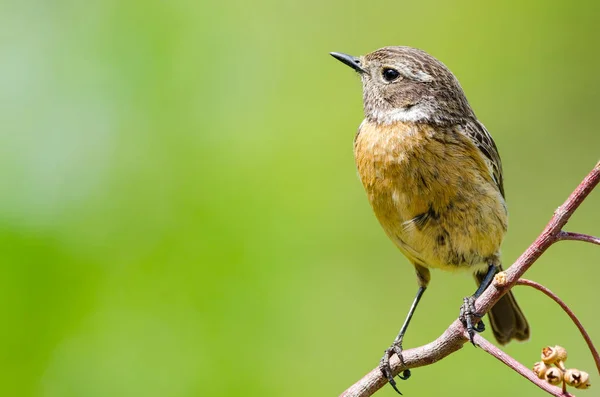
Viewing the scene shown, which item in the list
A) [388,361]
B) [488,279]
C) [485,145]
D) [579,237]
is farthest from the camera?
[485,145]

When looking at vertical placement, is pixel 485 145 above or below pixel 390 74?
below

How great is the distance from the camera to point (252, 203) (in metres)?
5.73

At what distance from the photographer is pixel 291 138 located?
6.13 m

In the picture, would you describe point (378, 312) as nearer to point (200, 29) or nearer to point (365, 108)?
point (365, 108)

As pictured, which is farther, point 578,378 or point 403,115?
point 403,115

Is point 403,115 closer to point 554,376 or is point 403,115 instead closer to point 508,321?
point 508,321

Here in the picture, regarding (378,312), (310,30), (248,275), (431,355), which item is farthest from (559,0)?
(431,355)

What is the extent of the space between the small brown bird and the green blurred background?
969 mm

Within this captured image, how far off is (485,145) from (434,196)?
0.61m

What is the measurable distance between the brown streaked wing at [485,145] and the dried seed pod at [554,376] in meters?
2.13

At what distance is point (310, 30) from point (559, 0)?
2.18m

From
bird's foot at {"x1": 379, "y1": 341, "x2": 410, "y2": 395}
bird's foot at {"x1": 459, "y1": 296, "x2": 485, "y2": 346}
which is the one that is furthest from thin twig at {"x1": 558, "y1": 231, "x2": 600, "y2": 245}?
bird's foot at {"x1": 379, "y1": 341, "x2": 410, "y2": 395}

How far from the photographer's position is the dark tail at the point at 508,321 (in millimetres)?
5219

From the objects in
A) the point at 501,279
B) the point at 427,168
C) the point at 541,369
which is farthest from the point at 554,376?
the point at 427,168
